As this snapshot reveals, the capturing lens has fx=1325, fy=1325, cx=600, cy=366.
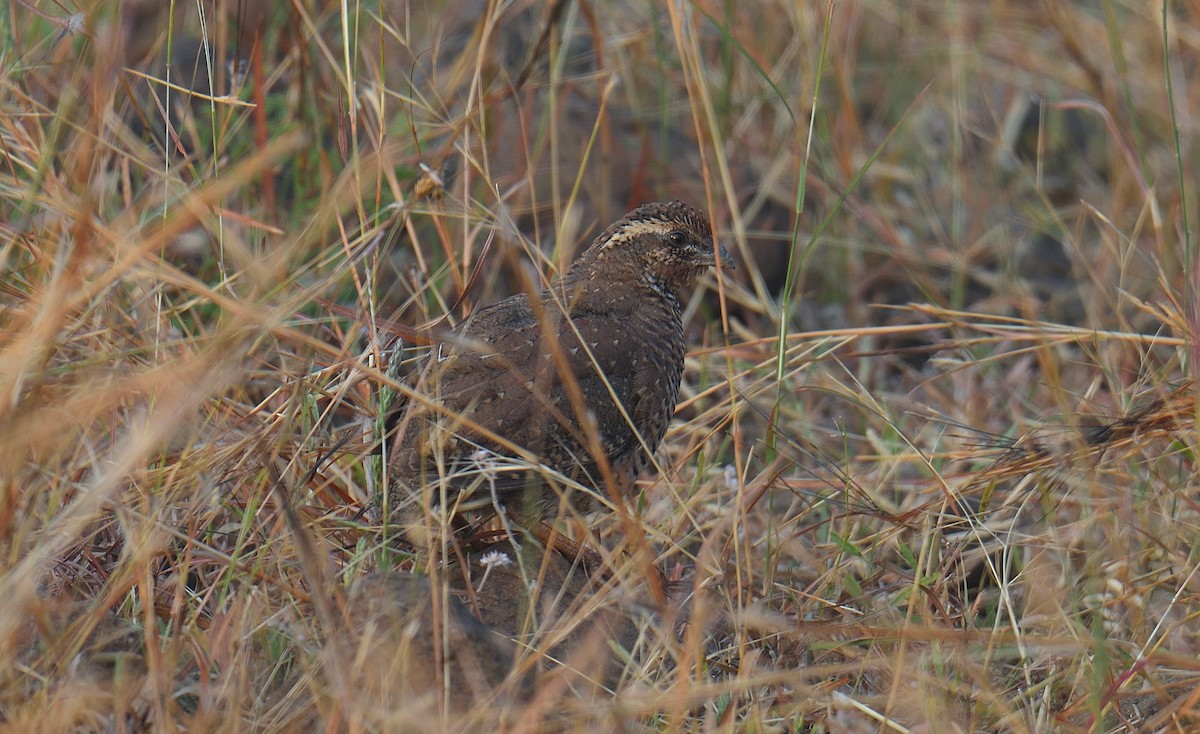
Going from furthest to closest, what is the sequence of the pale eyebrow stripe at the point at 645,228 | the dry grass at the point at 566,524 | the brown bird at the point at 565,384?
the pale eyebrow stripe at the point at 645,228 < the brown bird at the point at 565,384 < the dry grass at the point at 566,524

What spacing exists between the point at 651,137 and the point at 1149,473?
3.28 m

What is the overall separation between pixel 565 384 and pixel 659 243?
3.63ft

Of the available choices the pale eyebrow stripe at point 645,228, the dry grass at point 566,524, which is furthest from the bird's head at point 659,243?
the dry grass at point 566,524

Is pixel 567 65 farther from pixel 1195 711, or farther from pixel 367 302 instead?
pixel 1195 711

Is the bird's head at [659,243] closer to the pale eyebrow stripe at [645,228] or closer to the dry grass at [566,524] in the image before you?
the pale eyebrow stripe at [645,228]

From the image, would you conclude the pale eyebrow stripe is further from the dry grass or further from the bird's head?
the dry grass

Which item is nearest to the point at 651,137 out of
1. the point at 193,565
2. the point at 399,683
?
the point at 193,565

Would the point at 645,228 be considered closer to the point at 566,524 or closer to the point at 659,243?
the point at 659,243

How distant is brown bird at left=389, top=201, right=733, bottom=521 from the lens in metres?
3.60

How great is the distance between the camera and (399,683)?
278 centimetres

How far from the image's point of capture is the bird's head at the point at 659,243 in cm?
439

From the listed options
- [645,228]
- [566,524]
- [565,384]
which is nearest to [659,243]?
[645,228]

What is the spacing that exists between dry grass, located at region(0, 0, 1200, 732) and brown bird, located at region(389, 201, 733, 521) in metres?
0.18

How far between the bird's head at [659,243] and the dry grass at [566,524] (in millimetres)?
197
